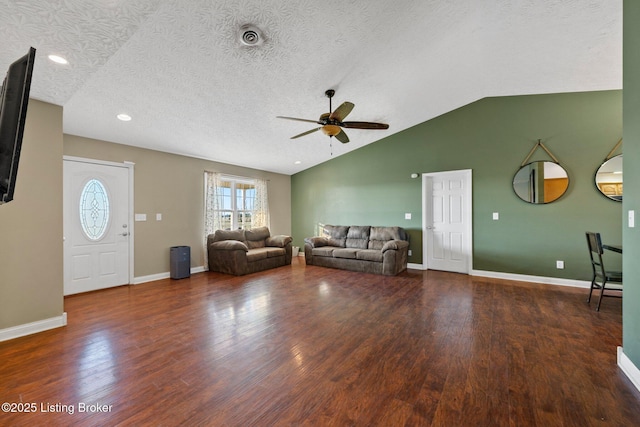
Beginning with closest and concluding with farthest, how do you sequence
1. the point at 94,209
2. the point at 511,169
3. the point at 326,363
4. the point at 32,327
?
the point at 326,363 < the point at 32,327 < the point at 94,209 < the point at 511,169

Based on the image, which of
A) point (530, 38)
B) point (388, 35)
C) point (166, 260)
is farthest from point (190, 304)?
point (530, 38)

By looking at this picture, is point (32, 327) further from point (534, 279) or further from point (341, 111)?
point (534, 279)

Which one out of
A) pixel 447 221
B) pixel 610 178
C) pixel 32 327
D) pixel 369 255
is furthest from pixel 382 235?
pixel 32 327

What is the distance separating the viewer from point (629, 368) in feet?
6.25

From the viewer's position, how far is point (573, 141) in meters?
4.27

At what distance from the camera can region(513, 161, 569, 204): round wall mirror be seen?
4.35 metres

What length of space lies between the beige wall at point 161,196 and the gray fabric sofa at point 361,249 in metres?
2.56

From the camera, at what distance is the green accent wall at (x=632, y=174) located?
1878 millimetres

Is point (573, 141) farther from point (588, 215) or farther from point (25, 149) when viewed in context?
point (25, 149)

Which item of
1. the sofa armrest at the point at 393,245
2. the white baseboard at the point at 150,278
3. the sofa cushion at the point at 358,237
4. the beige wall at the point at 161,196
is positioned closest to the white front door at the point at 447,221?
the sofa armrest at the point at 393,245

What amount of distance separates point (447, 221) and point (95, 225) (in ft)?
20.7

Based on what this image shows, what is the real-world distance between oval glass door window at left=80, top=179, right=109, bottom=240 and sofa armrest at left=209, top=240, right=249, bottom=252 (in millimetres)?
1786

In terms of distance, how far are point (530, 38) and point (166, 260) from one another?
6426 millimetres

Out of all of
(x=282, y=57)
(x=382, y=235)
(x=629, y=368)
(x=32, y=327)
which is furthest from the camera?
(x=382, y=235)
